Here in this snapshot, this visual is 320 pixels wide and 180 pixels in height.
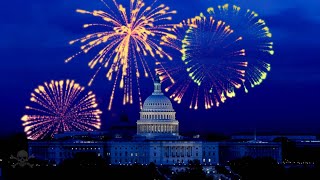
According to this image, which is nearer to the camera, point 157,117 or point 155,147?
point 155,147

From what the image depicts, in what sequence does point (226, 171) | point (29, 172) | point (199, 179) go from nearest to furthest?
point (199, 179)
point (29, 172)
point (226, 171)

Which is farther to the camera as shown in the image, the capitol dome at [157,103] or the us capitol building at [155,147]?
the capitol dome at [157,103]

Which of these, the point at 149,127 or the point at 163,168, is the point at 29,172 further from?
the point at 149,127

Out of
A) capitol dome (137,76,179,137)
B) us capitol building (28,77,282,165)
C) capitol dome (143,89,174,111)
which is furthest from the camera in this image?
capitol dome (143,89,174,111)

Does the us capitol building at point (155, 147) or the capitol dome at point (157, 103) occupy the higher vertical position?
the capitol dome at point (157, 103)

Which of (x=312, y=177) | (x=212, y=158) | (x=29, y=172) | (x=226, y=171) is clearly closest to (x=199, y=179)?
(x=312, y=177)

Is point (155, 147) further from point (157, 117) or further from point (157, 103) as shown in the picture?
point (157, 103)

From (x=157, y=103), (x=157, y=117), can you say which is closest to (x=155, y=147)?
(x=157, y=117)
